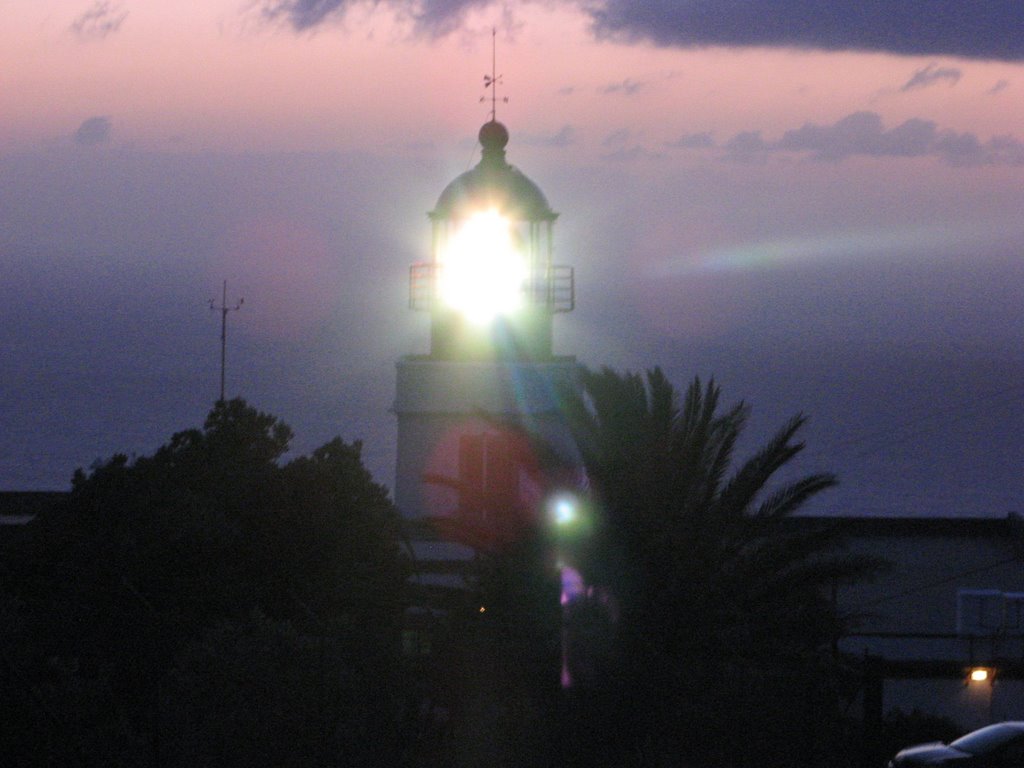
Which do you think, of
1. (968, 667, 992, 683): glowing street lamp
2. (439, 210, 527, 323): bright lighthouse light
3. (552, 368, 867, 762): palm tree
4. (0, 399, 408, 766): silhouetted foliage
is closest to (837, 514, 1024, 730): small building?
(968, 667, 992, 683): glowing street lamp

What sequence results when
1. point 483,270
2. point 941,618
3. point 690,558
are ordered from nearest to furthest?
point 690,558 < point 483,270 < point 941,618

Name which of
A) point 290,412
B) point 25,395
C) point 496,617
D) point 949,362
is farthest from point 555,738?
point 949,362

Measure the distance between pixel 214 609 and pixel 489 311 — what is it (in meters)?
6.28

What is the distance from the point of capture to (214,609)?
45.3 feet

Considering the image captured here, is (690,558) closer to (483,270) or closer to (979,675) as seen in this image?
(979,675)

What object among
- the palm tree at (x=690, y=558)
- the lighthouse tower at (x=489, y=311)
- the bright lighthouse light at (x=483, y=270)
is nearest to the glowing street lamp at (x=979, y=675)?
the palm tree at (x=690, y=558)

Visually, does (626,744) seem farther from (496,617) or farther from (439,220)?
(439,220)

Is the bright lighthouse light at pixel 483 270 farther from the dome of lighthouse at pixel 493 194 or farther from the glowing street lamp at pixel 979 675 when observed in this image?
the glowing street lamp at pixel 979 675

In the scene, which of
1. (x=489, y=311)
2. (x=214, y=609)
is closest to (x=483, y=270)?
(x=489, y=311)

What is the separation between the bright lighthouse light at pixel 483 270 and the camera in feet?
60.3

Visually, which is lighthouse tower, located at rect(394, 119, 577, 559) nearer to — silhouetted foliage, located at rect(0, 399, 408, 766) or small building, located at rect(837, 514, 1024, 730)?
silhouetted foliage, located at rect(0, 399, 408, 766)

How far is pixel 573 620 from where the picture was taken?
12.0m

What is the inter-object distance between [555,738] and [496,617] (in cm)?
149

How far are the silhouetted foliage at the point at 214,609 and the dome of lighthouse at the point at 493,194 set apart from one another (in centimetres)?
380
